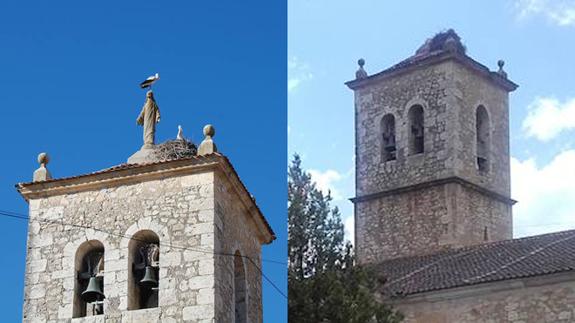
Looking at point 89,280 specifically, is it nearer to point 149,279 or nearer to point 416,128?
point 149,279

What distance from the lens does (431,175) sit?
1736 centimetres

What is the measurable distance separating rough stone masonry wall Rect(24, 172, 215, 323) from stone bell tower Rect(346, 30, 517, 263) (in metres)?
8.83

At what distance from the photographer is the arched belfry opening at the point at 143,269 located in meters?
8.24

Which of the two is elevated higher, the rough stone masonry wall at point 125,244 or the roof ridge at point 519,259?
the roof ridge at point 519,259

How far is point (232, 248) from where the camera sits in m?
8.68

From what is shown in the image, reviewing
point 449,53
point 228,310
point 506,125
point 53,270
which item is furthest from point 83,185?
point 506,125

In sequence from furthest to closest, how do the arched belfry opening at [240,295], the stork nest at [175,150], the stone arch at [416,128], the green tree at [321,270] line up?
the stone arch at [416,128] → the green tree at [321,270] → the arched belfry opening at [240,295] → the stork nest at [175,150]

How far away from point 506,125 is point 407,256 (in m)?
3.09

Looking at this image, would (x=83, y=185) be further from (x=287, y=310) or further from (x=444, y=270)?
(x=444, y=270)

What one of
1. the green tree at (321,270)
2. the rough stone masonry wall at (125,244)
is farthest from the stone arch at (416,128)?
the rough stone masonry wall at (125,244)

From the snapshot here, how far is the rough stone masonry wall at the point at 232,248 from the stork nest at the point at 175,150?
1.27 ft

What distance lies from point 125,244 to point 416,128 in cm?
1001

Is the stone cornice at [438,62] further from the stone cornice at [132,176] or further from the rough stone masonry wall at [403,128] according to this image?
the stone cornice at [132,176]

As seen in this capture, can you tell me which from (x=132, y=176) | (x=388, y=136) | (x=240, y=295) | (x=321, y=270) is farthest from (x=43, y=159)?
(x=388, y=136)
